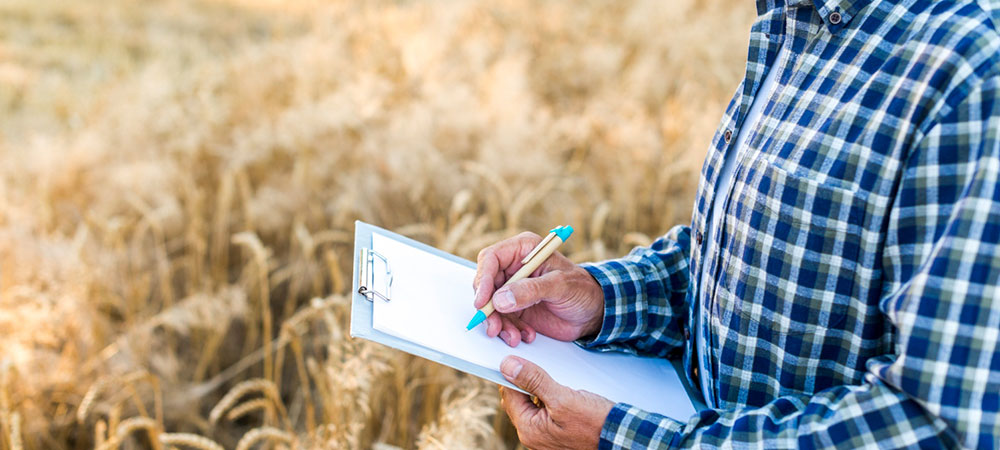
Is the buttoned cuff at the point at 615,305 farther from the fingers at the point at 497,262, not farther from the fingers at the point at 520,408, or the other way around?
the fingers at the point at 520,408

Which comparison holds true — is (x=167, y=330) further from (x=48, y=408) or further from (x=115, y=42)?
(x=115, y=42)

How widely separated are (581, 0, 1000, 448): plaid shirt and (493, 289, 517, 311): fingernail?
23cm

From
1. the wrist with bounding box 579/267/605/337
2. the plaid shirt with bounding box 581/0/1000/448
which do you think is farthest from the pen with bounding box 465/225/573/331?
the plaid shirt with bounding box 581/0/1000/448

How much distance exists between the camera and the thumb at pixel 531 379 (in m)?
1.08

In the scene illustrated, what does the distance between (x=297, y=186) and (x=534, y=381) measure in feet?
7.96

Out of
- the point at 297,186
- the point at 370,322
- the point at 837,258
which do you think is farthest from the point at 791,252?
the point at 297,186

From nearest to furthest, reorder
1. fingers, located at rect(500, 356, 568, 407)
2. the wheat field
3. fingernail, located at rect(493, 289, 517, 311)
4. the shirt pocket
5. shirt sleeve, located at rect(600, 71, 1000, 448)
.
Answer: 1. shirt sleeve, located at rect(600, 71, 1000, 448)
2. the shirt pocket
3. fingers, located at rect(500, 356, 568, 407)
4. fingernail, located at rect(493, 289, 517, 311)
5. the wheat field

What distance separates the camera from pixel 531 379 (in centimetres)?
108

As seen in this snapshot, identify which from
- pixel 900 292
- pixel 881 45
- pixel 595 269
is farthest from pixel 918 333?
pixel 595 269

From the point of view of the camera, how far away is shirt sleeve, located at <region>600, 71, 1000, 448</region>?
0.81 meters

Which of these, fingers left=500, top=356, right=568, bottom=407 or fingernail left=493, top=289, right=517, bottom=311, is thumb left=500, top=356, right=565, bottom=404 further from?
fingernail left=493, top=289, right=517, bottom=311

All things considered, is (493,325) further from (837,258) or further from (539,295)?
(837,258)

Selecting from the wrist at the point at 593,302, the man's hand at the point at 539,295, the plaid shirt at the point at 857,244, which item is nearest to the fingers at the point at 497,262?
the man's hand at the point at 539,295

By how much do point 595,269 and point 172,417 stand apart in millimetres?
1728
